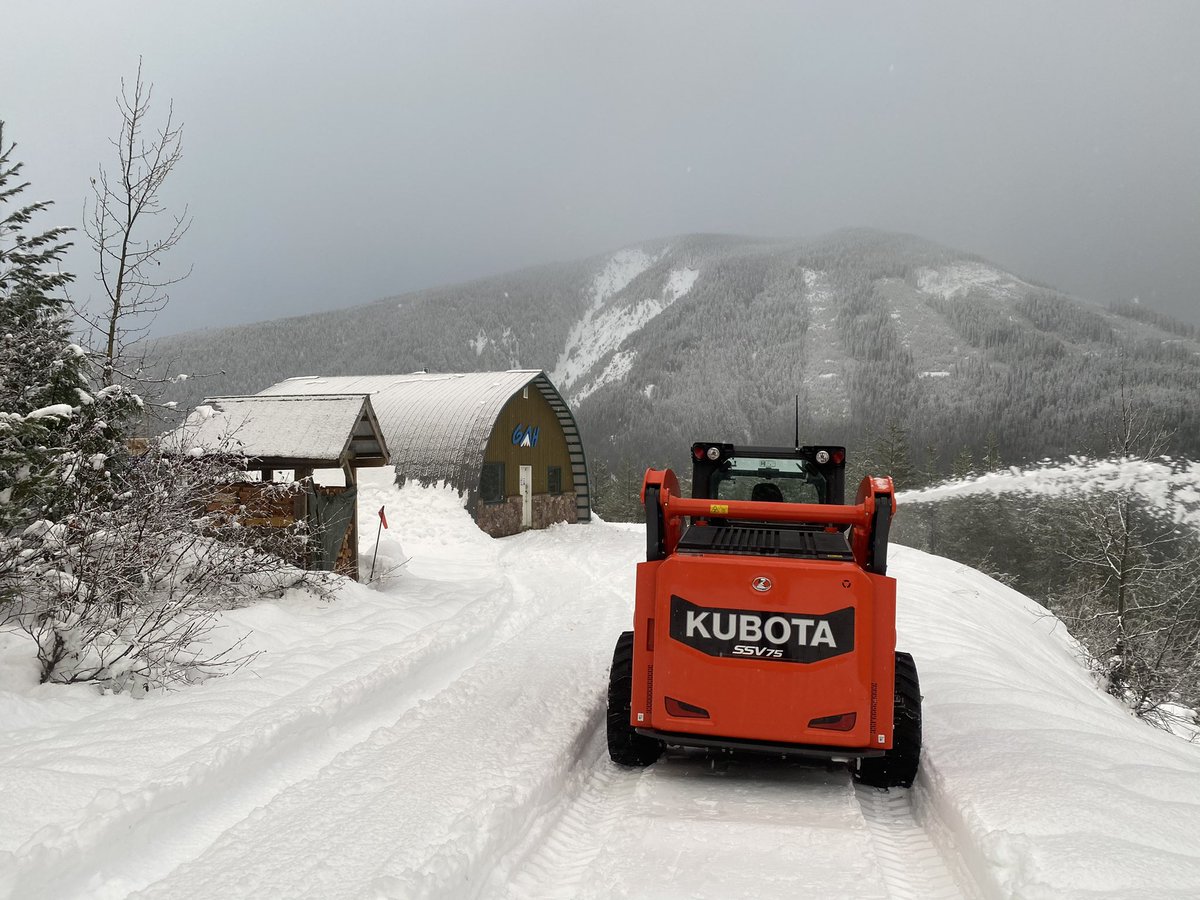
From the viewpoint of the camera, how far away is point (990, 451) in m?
62.5

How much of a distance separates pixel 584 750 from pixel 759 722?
159 centimetres

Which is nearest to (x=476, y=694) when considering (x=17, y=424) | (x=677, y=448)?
(x=17, y=424)

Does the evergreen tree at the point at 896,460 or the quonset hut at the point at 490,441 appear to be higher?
the quonset hut at the point at 490,441

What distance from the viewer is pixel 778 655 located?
511cm

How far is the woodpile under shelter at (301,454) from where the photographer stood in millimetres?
10609

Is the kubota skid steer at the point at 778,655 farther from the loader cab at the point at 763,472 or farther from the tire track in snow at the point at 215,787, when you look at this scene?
the tire track in snow at the point at 215,787

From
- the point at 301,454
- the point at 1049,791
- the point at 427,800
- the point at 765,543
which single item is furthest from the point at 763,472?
the point at 301,454

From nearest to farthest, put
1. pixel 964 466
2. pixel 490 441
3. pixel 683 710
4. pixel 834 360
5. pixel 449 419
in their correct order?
pixel 683 710 < pixel 490 441 < pixel 449 419 < pixel 964 466 < pixel 834 360

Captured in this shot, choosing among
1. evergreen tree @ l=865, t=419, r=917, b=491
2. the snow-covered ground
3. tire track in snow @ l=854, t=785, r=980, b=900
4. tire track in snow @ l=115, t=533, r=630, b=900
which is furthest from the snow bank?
evergreen tree @ l=865, t=419, r=917, b=491

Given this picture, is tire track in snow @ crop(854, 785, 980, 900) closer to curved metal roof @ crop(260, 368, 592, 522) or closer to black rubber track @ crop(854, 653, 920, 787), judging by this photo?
black rubber track @ crop(854, 653, 920, 787)

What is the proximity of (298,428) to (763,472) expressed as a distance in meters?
7.30

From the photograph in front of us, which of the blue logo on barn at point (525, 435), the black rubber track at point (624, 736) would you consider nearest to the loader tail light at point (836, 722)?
the black rubber track at point (624, 736)

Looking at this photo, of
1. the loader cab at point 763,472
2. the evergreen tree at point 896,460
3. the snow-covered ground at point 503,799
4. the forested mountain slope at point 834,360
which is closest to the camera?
the snow-covered ground at point 503,799

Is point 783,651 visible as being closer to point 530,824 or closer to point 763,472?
point 530,824
